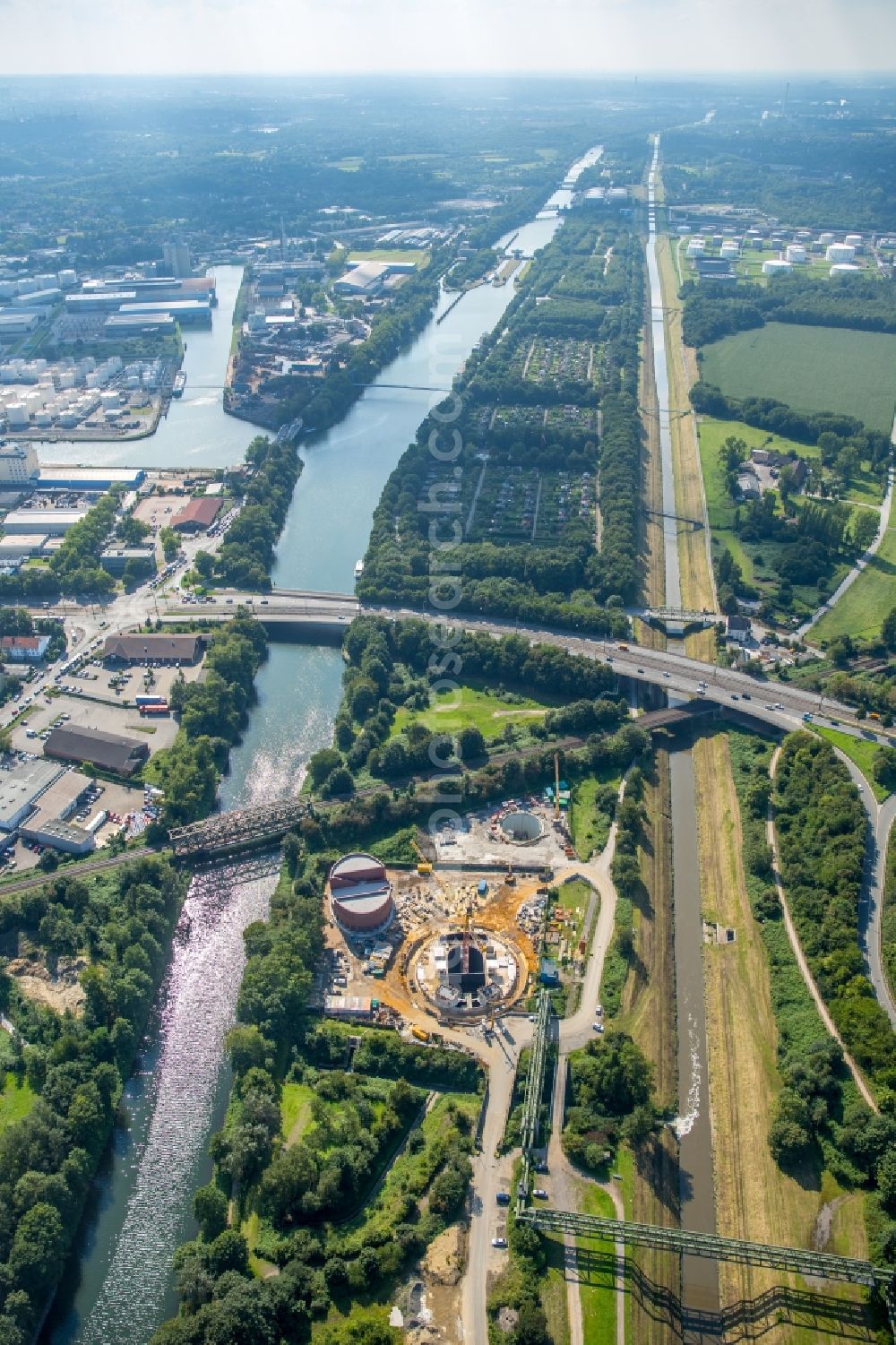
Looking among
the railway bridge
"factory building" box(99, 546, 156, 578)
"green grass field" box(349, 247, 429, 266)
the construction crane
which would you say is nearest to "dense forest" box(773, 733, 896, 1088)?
the construction crane

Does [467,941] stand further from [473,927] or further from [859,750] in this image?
[859,750]

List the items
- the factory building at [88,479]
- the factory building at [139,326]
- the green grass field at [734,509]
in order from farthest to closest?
the factory building at [139,326]
the factory building at [88,479]
the green grass field at [734,509]

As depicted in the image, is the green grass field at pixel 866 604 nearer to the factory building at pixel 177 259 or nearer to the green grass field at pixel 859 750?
the green grass field at pixel 859 750

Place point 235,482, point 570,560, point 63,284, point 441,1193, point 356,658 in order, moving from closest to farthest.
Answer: point 441,1193 < point 356,658 < point 570,560 < point 235,482 < point 63,284

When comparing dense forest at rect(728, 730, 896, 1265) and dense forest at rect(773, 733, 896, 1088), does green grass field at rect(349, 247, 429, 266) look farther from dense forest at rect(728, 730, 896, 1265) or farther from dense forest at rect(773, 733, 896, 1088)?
dense forest at rect(773, 733, 896, 1088)

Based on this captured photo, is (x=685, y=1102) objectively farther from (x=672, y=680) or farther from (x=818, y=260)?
(x=818, y=260)

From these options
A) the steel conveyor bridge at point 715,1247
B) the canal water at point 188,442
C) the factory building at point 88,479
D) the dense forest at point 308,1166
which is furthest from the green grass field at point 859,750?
the factory building at point 88,479

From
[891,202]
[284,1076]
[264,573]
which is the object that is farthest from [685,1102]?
[891,202]
